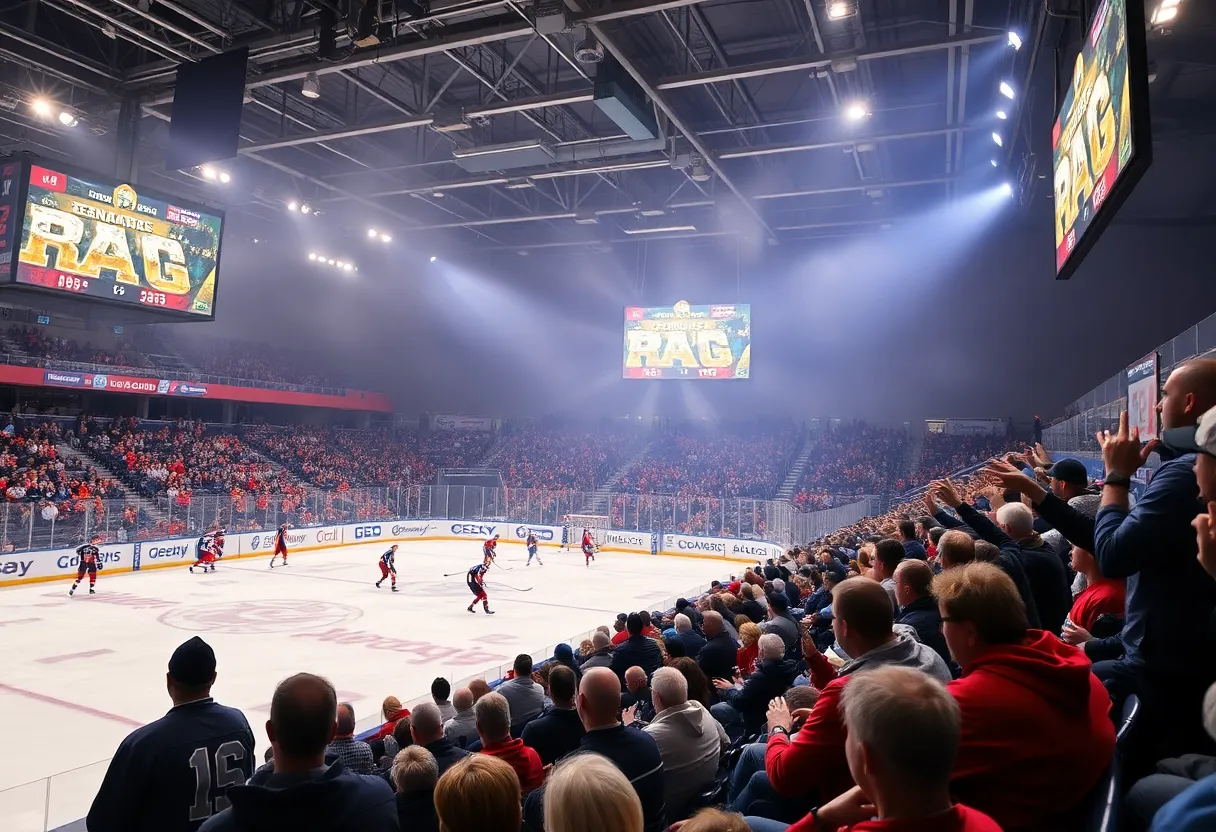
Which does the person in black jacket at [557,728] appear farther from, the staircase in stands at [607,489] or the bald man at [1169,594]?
the staircase in stands at [607,489]

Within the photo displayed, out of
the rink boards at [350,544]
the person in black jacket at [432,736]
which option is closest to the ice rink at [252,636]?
the rink boards at [350,544]

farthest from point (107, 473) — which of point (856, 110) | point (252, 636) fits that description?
point (856, 110)

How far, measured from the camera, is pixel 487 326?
42.5 m

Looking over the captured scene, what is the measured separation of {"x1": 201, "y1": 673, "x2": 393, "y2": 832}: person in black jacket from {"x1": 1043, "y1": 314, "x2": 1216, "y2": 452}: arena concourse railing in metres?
9.77

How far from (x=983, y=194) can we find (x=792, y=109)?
10417mm

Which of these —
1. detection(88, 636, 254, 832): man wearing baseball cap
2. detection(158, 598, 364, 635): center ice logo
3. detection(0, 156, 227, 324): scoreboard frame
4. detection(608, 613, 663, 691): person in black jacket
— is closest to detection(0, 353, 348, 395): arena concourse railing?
detection(0, 156, 227, 324): scoreboard frame

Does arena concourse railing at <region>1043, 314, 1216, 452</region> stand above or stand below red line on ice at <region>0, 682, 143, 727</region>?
above

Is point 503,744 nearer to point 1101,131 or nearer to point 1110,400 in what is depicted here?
point 1101,131

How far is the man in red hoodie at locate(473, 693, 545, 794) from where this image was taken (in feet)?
12.8

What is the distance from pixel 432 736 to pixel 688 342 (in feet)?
89.2

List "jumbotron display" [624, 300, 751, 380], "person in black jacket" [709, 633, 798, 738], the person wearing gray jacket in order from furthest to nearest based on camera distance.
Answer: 1. "jumbotron display" [624, 300, 751, 380]
2. "person in black jacket" [709, 633, 798, 738]
3. the person wearing gray jacket

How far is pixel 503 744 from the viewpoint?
12.9 ft

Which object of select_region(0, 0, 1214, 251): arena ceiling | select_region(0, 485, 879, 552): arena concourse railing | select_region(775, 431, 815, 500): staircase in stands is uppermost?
select_region(0, 0, 1214, 251): arena ceiling

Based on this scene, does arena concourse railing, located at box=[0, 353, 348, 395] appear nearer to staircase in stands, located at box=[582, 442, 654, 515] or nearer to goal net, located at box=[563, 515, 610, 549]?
staircase in stands, located at box=[582, 442, 654, 515]
